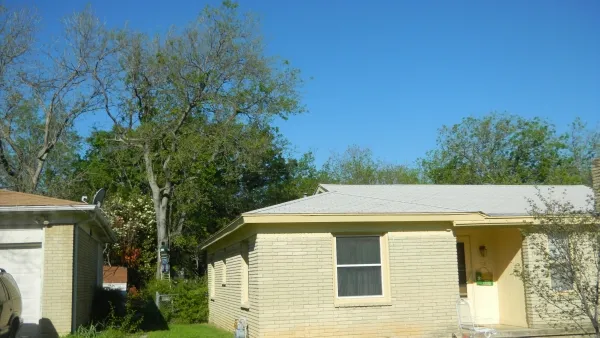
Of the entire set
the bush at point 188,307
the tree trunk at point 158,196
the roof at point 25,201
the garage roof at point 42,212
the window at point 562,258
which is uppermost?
the tree trunk at point 158,196

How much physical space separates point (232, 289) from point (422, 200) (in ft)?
18.3

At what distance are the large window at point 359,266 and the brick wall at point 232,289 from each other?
1808 mm

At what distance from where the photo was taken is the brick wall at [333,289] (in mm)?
12773

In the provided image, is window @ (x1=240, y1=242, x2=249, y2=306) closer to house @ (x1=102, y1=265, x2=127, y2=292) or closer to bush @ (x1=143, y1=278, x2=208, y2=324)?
bush @ (x1=143, y1=278, x2=208, y2=324)

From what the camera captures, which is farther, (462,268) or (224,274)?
(224,274)

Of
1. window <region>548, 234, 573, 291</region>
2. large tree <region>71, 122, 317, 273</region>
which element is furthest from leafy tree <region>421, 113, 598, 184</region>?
window <region>548, 234, 573, 291</region>

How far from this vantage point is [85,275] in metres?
16.2

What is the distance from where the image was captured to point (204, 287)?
2402 cm

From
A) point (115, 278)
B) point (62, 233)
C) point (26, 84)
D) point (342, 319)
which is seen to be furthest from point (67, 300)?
point (26, 84)

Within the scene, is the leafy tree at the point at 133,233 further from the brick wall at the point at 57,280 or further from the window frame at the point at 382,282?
the window frame at the point at 382,282

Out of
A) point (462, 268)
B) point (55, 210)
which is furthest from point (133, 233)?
point (462, 268)

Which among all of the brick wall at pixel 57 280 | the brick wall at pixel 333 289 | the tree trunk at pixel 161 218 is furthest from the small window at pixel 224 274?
the tree trunk at pixel 161 218

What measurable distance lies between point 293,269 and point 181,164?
19096 mm

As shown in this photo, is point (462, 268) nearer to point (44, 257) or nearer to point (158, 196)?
point (44, 257)
